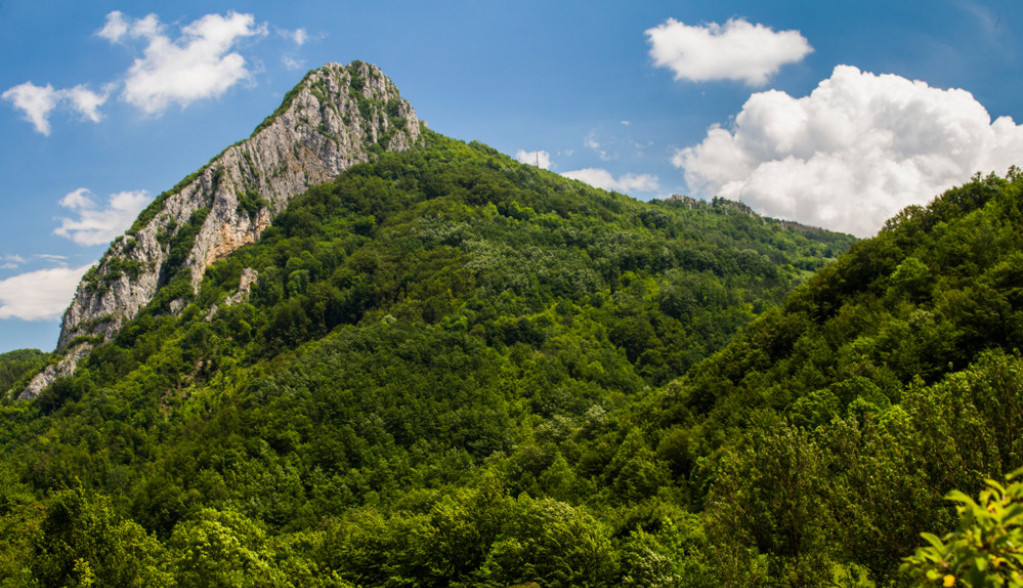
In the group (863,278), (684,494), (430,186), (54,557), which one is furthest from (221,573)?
(430,186)

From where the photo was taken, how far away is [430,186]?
170 m

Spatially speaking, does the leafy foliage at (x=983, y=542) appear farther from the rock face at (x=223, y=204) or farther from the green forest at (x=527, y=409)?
the rock face at (x=223, y=204)

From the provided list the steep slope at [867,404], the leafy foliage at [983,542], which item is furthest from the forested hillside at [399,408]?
the leafy foliage at [983,542]

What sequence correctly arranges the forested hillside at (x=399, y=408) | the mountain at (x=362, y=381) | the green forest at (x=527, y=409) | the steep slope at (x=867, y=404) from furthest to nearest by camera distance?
the mountain at (x=362, y=381) < the forested hillside at (x=399, y=408) < the green forest at (x=527, y=409) < the steep slope at (x=867, y=404)

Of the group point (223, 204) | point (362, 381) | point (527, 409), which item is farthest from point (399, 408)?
point (223, 204)

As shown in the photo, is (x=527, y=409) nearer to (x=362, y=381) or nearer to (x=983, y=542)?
(x=362, y=381)

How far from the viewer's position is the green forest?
15.9 metres

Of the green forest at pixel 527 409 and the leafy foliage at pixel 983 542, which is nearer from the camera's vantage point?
the leafy foliage at pixel 983 542

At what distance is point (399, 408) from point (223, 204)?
8956 centimetres

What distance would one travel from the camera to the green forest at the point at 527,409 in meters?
15.9

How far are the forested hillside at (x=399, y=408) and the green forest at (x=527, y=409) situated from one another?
371 mm

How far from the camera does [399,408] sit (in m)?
84.4

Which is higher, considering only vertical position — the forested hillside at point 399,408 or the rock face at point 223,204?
the rock face at point 223,204

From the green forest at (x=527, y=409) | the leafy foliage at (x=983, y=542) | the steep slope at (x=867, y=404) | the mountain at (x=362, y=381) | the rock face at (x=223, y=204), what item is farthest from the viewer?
the rock face at (x=223, y=204)
